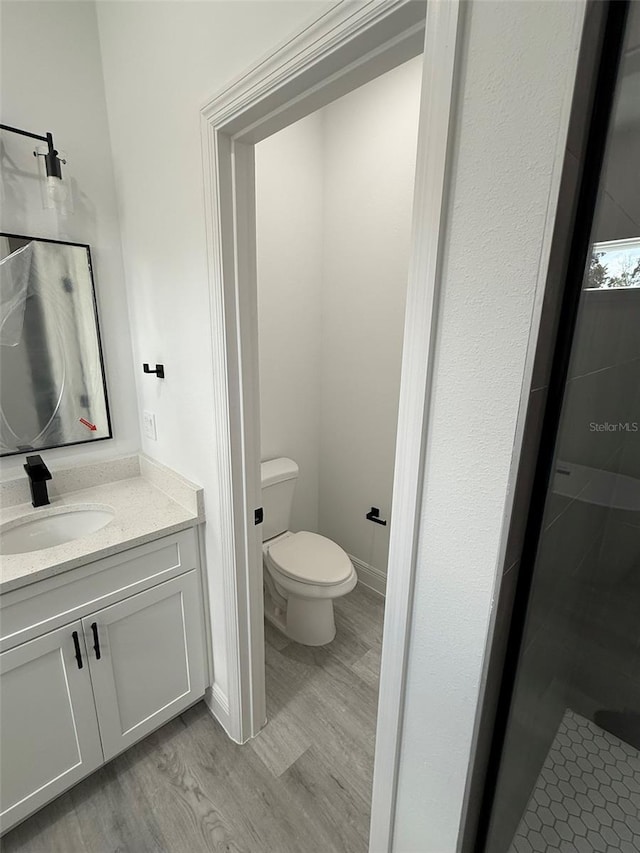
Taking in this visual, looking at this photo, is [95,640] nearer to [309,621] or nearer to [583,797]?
[309,621]

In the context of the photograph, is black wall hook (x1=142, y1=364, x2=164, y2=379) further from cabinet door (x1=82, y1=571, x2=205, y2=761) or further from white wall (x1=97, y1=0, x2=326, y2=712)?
cabinet door (x1=82, y1=571, x2=205, y2=761)

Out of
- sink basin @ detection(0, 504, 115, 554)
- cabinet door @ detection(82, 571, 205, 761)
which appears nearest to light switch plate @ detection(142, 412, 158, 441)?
sink basin @ detection(0, 504, 115, 554)

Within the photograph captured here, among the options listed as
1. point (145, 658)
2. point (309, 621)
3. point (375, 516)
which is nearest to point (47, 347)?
point (145, 658)

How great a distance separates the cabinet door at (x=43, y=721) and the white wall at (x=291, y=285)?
1.24 metres

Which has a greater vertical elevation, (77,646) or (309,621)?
(77,646)

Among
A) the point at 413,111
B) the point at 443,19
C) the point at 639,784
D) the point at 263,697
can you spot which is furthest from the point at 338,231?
the point at 639,784

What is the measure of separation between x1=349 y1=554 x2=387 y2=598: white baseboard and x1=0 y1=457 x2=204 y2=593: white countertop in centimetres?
134

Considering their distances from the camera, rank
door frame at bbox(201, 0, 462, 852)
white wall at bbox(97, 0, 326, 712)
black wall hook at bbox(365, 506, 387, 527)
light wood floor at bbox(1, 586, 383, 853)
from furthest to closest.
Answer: black wall hook at bbox(365, 506, 387, 527)
light wood floor at bbox(1, 586, 383, 853)
white wall at bbox(97, 0, 326, 712)
door frame at bbox(201, 0, 462, 852)

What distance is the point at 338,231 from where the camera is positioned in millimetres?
2201

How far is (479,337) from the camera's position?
25.0 inches

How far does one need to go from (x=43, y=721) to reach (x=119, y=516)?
0.62 metres

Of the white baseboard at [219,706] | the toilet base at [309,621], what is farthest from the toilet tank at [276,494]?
the white baseboard at [219,706]

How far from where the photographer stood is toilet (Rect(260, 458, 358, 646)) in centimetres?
186

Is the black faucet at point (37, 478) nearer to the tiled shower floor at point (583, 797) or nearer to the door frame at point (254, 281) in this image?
the door frame at point (254, 281)
